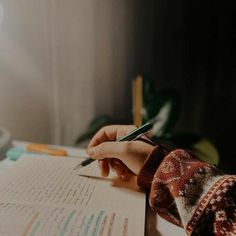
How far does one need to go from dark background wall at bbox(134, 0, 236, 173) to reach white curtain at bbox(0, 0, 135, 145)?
0.08 metres

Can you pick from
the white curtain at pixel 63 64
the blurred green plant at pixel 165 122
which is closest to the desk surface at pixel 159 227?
the blurred green plant at pixel 165 122

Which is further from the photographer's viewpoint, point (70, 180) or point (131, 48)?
point (131, 48)

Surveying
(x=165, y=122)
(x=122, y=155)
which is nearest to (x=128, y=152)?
(x=122, y=155)

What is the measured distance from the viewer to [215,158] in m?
0.96

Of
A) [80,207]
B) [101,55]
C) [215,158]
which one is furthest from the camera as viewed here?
[101,55]

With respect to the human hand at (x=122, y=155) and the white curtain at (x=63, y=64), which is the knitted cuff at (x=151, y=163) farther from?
the white curtain at (x=63, y=64)

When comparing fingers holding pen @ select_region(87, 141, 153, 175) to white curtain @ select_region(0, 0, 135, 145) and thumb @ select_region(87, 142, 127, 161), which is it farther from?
white curtain @ select_region(0, 0, 135, 145)

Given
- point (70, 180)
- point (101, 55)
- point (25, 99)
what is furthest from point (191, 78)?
point (70, 180)

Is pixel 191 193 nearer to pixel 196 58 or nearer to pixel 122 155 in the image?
pixel 122 155

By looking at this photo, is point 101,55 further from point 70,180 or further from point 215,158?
point 70,180

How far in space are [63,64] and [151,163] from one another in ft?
2.41

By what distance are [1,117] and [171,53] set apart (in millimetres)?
646

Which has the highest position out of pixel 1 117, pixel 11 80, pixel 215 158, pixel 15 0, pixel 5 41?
pixel 15 0

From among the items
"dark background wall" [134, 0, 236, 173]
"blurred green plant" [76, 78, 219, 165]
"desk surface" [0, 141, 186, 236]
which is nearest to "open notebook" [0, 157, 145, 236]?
"desk surface" [0, 141, 186, 236]
